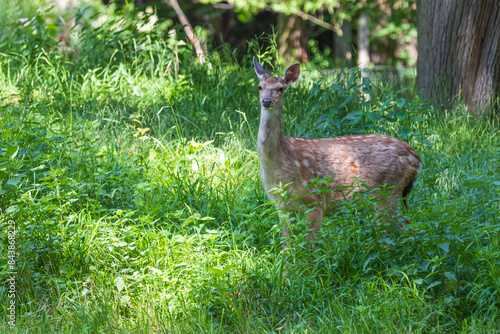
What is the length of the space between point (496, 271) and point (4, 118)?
15.5ft

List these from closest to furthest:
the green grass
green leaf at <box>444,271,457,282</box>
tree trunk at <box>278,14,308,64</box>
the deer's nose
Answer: green leaf at <box>444,271,457,282</box>
the green grass
the deer's nose
tree trunk at <box>278,14,308,64</box>

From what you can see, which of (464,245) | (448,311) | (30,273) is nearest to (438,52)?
(464,245)

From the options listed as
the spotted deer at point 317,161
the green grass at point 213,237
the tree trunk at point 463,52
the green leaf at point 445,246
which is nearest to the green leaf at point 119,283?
the green grass at point 213,237

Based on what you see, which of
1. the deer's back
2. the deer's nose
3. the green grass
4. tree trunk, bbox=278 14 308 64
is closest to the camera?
the green grass

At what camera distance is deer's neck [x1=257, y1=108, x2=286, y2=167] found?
4590mm

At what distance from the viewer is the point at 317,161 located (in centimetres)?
488

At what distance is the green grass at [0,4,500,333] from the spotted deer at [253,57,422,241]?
0.24 meters

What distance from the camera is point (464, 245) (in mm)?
3719

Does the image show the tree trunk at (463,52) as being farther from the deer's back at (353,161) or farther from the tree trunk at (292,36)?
the tree trunk at (292,36)

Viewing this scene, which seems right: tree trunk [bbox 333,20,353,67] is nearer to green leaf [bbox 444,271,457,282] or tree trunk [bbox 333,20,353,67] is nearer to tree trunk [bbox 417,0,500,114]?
tree trunk [bbox 417,0,500,114]

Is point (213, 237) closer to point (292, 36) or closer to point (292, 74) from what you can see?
point (292, 74)

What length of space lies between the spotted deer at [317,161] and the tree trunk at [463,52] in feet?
9.23

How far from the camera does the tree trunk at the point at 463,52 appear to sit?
7.33 meters

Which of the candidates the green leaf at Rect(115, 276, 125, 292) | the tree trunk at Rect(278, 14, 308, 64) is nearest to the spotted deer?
the green leaf at Rect(115, 276, 125, 292)
